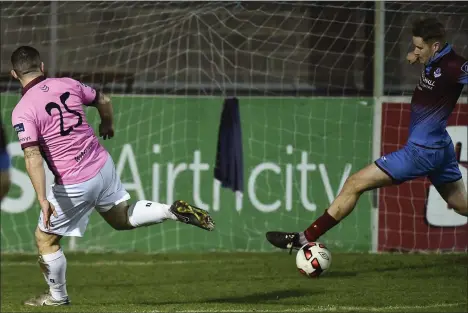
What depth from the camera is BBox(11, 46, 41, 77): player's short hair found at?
9.20m

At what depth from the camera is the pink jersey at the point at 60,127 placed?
9.07 meters

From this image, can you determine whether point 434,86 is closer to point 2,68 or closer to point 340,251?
point 340,251

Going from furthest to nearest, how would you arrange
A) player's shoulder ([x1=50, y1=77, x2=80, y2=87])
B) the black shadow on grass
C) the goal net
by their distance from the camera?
1. the goal net
2. the black shadow on grass
3. player's shoulder ([x1=50, y1=77, x2=80, y2=87])

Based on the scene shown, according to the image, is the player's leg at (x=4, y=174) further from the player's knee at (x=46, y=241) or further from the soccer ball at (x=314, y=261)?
the soccer ball at (x=314, y=261)

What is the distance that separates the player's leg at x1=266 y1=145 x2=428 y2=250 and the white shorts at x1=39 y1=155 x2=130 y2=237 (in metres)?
1.37

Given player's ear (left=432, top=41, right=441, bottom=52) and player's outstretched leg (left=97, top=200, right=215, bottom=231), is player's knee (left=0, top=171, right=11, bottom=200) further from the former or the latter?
player's ear (left=432, top=41, right=441, bottom=52)

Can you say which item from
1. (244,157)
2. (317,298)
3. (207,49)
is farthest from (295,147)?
(317,298)

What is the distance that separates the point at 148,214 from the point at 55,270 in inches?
35.0

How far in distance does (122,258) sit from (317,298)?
3992 mm

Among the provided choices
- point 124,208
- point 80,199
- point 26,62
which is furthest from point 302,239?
point 26,62

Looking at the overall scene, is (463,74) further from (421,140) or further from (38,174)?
(38,174)

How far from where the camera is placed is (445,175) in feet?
32.4

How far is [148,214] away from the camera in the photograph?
9.70m

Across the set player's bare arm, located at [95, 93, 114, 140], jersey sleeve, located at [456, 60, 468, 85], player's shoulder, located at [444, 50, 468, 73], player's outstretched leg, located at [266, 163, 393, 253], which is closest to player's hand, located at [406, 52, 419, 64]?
player's shoulder, located at [444, 50, 468, 73]
